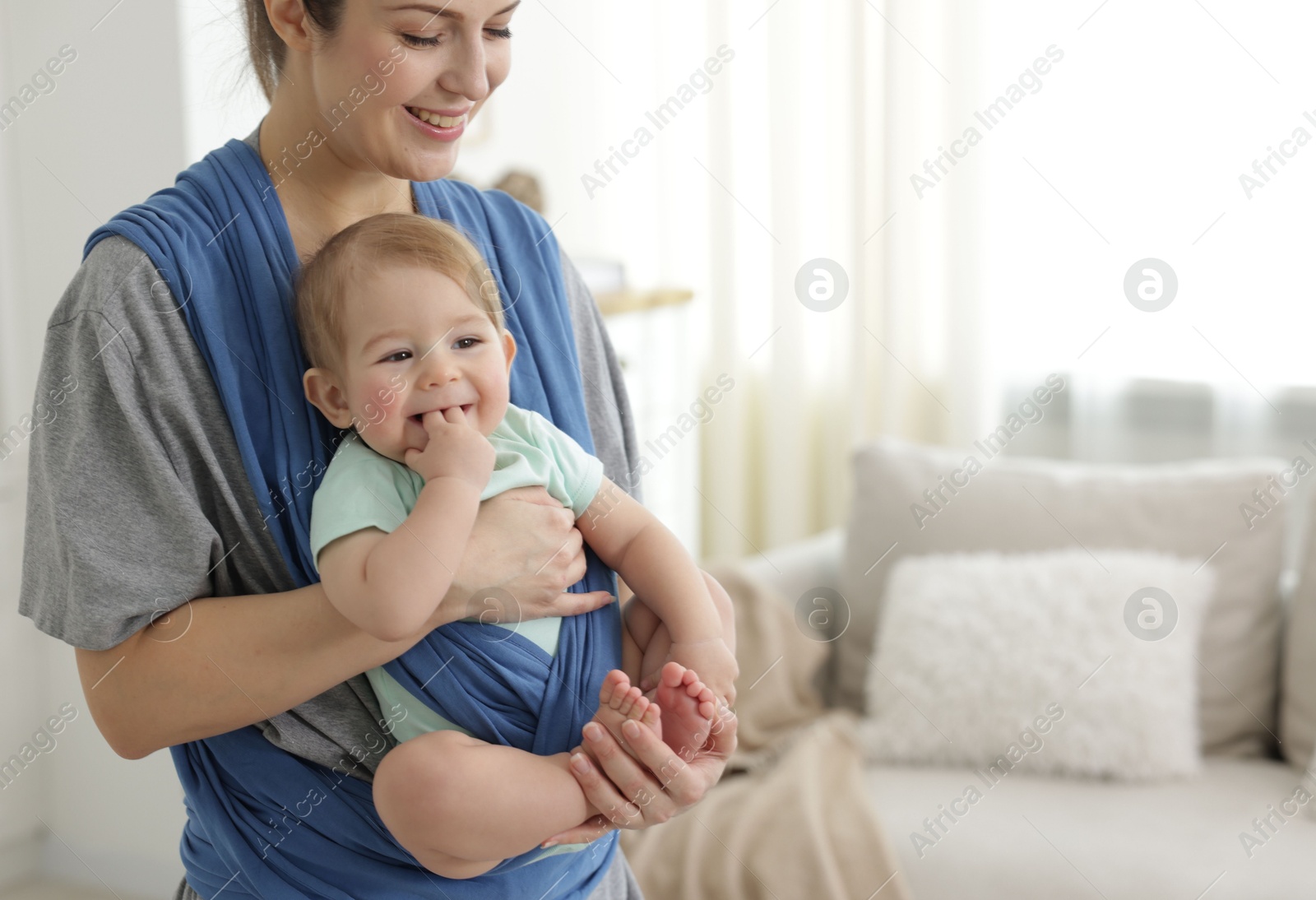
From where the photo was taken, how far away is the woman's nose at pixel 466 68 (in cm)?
88

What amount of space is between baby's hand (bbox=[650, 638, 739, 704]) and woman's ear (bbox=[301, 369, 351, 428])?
344mm

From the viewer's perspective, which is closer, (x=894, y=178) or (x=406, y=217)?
(x=406, y=217)

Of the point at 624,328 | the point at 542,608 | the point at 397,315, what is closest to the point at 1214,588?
the point at 624,328

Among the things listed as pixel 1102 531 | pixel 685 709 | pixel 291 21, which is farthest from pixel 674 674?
pixel 1102 531

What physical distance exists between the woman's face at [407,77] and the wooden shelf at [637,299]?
59.7 inches

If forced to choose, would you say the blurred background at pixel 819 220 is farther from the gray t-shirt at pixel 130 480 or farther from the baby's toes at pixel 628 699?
the baby's toes at pixel 628 699

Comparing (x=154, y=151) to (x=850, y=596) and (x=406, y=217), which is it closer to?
(x=406, y=217)

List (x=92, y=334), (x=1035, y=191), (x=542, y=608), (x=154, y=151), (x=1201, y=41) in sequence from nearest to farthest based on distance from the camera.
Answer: (x=92, y=334), (x=542, y=608), (x=154, y=151), (x=1201, y=41), (x=1035, y=191)

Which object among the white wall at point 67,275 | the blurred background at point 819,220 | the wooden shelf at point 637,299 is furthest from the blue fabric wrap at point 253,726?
the wooden shelf at point 637,299

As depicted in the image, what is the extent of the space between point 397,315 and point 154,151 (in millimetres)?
1329

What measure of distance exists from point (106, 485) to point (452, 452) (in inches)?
10.0

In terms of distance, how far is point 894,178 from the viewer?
2.99 metres

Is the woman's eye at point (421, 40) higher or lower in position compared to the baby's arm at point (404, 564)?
higher

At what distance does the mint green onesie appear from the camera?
0.84 meters
